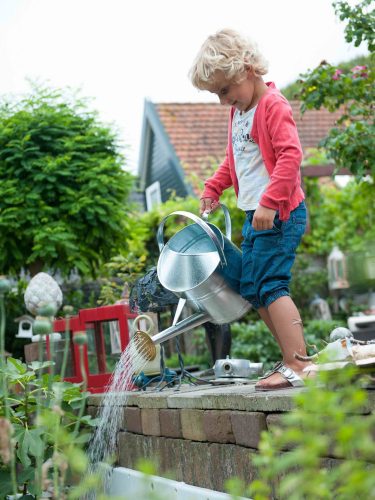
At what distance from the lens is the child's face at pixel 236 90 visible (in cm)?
258

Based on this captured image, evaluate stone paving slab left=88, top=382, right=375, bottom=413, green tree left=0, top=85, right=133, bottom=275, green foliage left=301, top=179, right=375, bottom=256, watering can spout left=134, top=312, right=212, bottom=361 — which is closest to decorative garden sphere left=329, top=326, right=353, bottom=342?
stone paving slab left=88, top=382, right=375, bottom=413

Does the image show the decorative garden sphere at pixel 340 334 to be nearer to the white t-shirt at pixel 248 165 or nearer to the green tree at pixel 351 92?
the white t-shirt at pixel 248 165

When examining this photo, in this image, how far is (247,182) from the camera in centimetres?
270

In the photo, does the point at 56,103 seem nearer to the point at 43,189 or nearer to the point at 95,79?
the point at 95,79

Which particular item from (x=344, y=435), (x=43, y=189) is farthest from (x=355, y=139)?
(x=344, y=435)

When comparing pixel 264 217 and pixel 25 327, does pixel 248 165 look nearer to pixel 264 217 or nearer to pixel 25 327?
pixel 264 217

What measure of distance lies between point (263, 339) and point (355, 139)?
11.2ft

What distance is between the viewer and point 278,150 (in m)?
2.50

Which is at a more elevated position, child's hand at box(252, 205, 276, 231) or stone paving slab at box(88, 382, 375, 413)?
child's hand at box(252, 205, 276, 231)

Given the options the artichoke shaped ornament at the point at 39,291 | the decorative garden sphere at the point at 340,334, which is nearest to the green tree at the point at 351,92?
the artichoke shaped ornament at the point at 39,291

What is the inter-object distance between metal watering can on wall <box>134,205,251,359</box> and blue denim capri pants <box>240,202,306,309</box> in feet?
0.81

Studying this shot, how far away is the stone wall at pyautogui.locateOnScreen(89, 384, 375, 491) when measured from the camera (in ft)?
7.30

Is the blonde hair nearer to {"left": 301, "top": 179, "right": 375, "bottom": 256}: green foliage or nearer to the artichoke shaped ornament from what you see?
the artichoke shaped ornament

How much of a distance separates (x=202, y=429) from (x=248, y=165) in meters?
0.87
